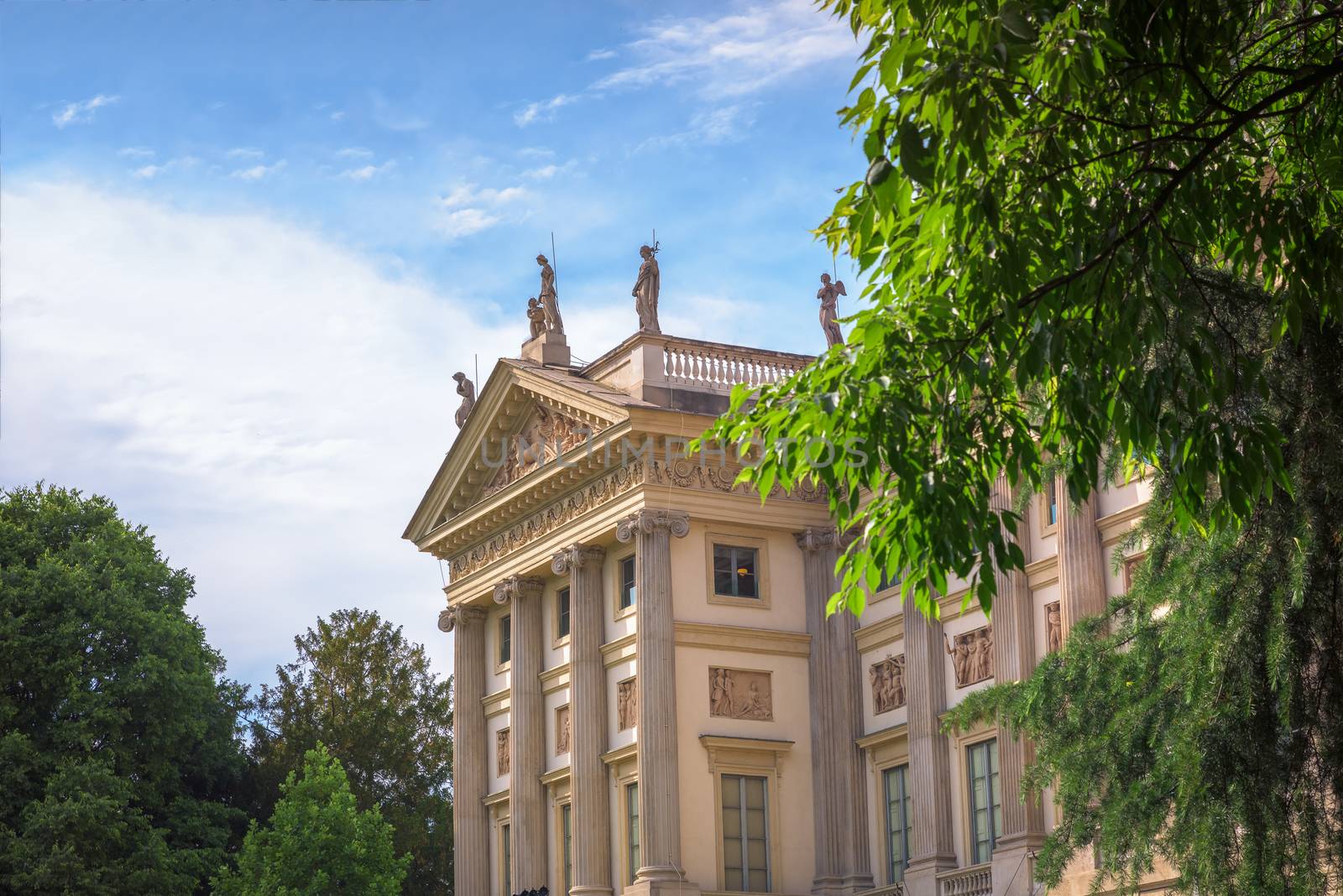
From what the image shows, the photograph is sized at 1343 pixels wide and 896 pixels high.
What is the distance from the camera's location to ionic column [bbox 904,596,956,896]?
1188 inches

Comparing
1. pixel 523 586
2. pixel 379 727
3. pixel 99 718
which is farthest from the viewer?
pixel 379 727

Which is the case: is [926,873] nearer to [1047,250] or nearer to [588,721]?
[588,721]

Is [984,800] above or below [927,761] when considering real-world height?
below

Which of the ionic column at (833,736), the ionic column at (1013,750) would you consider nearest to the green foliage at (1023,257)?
the ionic column at (1013,750)

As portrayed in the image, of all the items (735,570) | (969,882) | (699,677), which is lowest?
(969,882)

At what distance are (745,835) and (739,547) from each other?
4762 millimetres

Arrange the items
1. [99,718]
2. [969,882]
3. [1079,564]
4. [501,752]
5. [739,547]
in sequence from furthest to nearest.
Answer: [99,718] < [501,752] < [739,547] < [969,882] < [1079,564]

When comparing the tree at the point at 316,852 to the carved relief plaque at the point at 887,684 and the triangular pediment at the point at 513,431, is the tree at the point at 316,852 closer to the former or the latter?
the triangular pediment at the point at 513,431

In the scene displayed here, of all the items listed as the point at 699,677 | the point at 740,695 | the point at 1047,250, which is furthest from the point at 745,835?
the point at 1047,250

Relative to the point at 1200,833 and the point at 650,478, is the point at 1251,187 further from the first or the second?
the point at 650,478

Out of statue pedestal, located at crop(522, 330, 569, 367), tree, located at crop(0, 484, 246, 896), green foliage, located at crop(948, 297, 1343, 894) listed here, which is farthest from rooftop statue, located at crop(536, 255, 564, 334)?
green foliage, located at crop(948, 297, 1343, 894)

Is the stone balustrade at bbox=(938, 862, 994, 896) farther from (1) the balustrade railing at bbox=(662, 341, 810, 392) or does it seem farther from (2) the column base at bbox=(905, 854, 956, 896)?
(1) the balustrade railing at bbox=(662, 341, 810, 392)

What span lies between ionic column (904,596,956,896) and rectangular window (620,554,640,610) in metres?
5.01

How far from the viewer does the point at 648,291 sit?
3500cm
